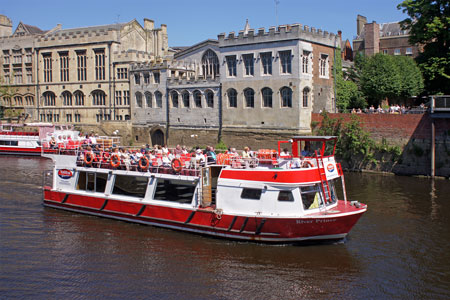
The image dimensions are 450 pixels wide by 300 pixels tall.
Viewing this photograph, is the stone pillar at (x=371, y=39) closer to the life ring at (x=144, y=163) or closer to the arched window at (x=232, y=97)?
the arched window at (x=232, y=97)

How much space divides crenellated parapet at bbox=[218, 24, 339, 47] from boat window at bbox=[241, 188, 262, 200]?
2431cm

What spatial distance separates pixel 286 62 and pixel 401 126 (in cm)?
1095

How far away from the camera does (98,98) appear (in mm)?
58844

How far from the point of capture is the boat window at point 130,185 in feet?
73.8

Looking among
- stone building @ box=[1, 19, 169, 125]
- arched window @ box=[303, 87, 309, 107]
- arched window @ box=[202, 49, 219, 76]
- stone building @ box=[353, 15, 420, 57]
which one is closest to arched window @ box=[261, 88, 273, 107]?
arched window @ box=[303, 87, 309, 107]

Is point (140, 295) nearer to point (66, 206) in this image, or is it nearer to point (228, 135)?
point (66, 206)

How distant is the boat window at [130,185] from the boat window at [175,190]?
849mm

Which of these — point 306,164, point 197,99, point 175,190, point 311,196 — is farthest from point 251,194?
point 197,99

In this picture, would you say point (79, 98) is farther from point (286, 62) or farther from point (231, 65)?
point (286, 62)

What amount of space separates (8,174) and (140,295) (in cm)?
2593

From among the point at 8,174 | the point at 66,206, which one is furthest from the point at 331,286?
the point at 8,174

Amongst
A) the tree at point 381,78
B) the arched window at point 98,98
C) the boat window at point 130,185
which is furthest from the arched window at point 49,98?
the boat window at point 130,185

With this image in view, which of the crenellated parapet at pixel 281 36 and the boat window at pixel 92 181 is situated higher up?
the crenellated parapet at pixel 281 36

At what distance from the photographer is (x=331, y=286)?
15688 millimetres
